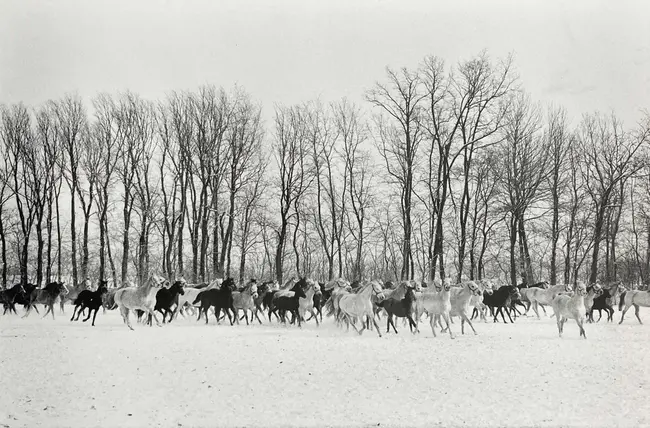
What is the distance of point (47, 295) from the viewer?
2425 cm

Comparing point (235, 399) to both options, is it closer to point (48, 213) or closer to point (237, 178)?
point (237, 178)

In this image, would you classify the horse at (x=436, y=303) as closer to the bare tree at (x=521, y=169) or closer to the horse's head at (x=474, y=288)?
the horse's head at (x=474, y=288)

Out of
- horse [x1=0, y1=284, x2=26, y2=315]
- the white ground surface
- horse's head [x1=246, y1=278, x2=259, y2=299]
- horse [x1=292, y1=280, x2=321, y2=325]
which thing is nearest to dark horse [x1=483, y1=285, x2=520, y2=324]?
the white ground surface

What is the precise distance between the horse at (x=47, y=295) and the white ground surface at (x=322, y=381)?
373 inches

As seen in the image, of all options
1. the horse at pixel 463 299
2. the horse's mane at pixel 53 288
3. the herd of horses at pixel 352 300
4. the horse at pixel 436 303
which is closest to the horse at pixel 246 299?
the herd of horses at pixel 352 300

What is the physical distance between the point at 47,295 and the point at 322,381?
19084 millimetres

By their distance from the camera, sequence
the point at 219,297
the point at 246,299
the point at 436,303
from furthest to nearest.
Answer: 1. the point at 246,299
2. the point at 219,297
3. the point at 436,303

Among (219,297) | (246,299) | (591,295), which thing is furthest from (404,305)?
(219,297)

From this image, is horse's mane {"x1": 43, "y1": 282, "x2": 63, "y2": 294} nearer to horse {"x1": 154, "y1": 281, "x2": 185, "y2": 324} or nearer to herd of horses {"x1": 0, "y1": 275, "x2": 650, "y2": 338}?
herd of horses {"x1": 0, "y1": 275, "x2": 650, "y2": 338}

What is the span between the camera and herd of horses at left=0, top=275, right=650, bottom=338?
55.2ft

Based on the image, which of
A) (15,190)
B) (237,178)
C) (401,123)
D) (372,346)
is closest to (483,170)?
(401,123)

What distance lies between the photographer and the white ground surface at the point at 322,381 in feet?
25.3

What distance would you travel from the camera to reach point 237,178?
122 feet

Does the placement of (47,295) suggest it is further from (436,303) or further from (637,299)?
(637,299)
